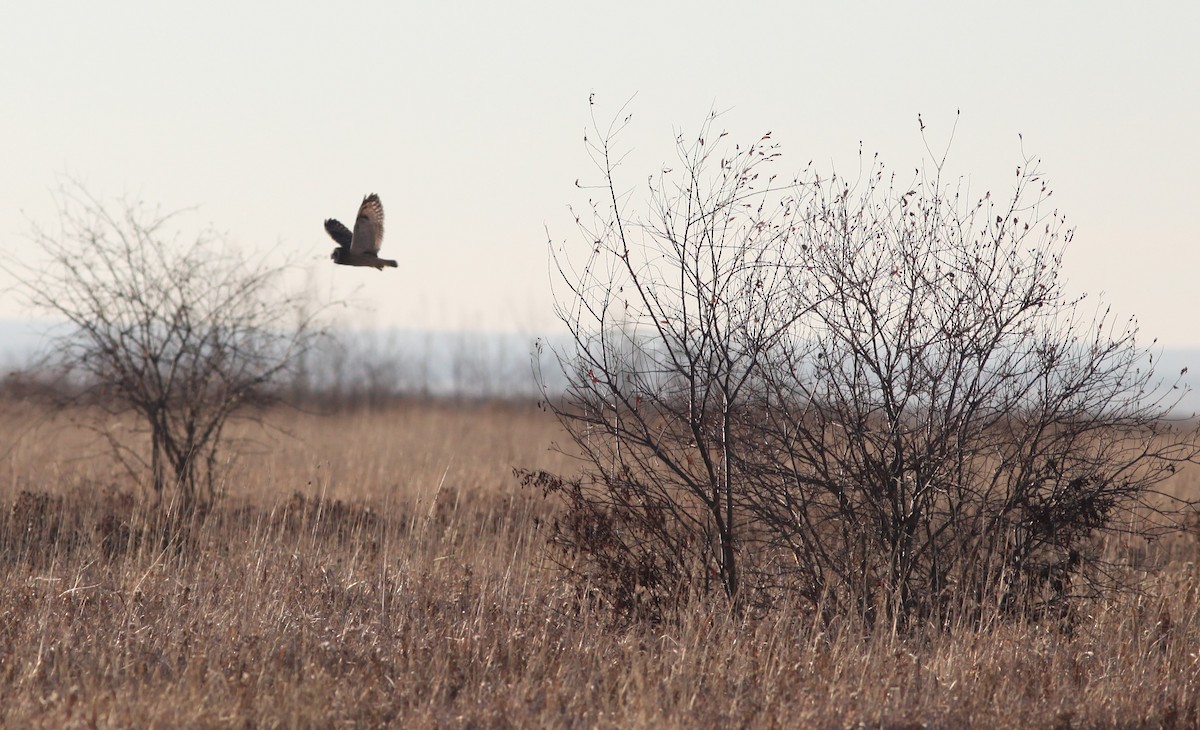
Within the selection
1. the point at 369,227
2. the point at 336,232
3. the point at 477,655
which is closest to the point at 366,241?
the point at 369,227

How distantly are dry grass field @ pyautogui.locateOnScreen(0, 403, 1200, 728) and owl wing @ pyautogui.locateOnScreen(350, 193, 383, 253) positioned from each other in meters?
1.88

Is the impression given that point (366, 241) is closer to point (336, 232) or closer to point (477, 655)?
point (336, 232)

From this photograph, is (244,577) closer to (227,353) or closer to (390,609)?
(390,609)

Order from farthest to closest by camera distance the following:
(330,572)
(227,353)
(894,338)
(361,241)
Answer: (227,353)
(361,241)
(330,572)
(894,338)

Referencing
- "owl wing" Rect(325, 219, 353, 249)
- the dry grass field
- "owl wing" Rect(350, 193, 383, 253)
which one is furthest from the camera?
"owl wing" Rect(325, 219, 353, 249)

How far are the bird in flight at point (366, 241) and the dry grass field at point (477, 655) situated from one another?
1799 millimetres

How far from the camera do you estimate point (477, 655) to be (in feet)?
18.2

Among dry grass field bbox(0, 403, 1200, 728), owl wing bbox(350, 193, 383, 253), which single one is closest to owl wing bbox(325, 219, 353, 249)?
owl wing bbox(350, 193, 383, 253)

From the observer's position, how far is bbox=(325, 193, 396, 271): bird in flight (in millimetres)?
7715

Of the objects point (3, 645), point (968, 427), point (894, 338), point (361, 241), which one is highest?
point (361, 241)

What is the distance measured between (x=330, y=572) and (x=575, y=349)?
197 centimetres

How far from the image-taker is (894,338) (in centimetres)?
597

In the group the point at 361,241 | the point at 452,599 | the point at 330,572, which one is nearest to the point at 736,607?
the point at 452,599

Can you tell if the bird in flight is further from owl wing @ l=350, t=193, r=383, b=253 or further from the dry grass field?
the dry grass field
